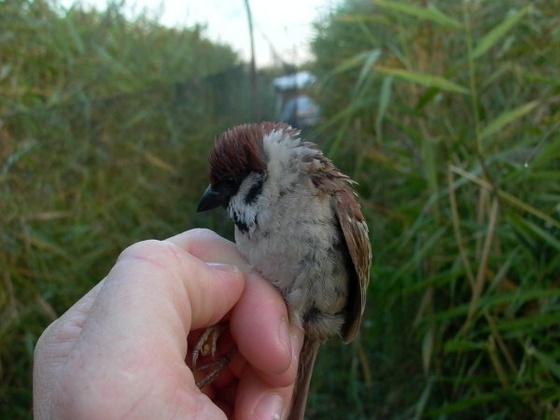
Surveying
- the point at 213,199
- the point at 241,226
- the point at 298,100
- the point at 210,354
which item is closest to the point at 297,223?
the point at 241,226

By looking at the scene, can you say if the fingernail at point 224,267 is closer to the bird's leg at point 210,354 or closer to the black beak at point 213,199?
the bird's leg at point 210,354

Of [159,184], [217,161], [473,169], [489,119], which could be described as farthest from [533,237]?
A: [159,184]

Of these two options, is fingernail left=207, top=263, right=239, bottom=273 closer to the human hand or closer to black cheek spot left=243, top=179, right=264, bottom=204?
the human hand

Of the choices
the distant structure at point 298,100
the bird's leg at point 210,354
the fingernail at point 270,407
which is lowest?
the fingernail at point 270,407

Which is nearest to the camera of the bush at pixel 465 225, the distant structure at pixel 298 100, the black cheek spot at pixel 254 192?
the black cheek spot at pixel 254 192

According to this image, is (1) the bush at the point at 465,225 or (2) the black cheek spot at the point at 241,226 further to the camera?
(1) the bush at the point at 465,225

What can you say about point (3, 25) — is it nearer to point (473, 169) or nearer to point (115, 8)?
point (115, 8)

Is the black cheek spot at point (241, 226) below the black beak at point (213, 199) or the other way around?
below

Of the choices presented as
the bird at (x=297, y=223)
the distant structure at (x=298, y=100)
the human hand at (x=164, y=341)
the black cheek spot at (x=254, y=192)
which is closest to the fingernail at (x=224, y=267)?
the human hand at (x=164, y=341)

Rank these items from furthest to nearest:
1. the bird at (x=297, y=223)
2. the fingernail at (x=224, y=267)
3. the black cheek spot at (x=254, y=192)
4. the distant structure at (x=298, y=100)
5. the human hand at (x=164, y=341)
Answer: the distant structure at (x=298, y=100), the black cheek spot at (x=254, y=192), the bird at (x=297, y=223), the fingernail at (x=224, y=267), the human hand at (x=164, y=341)
